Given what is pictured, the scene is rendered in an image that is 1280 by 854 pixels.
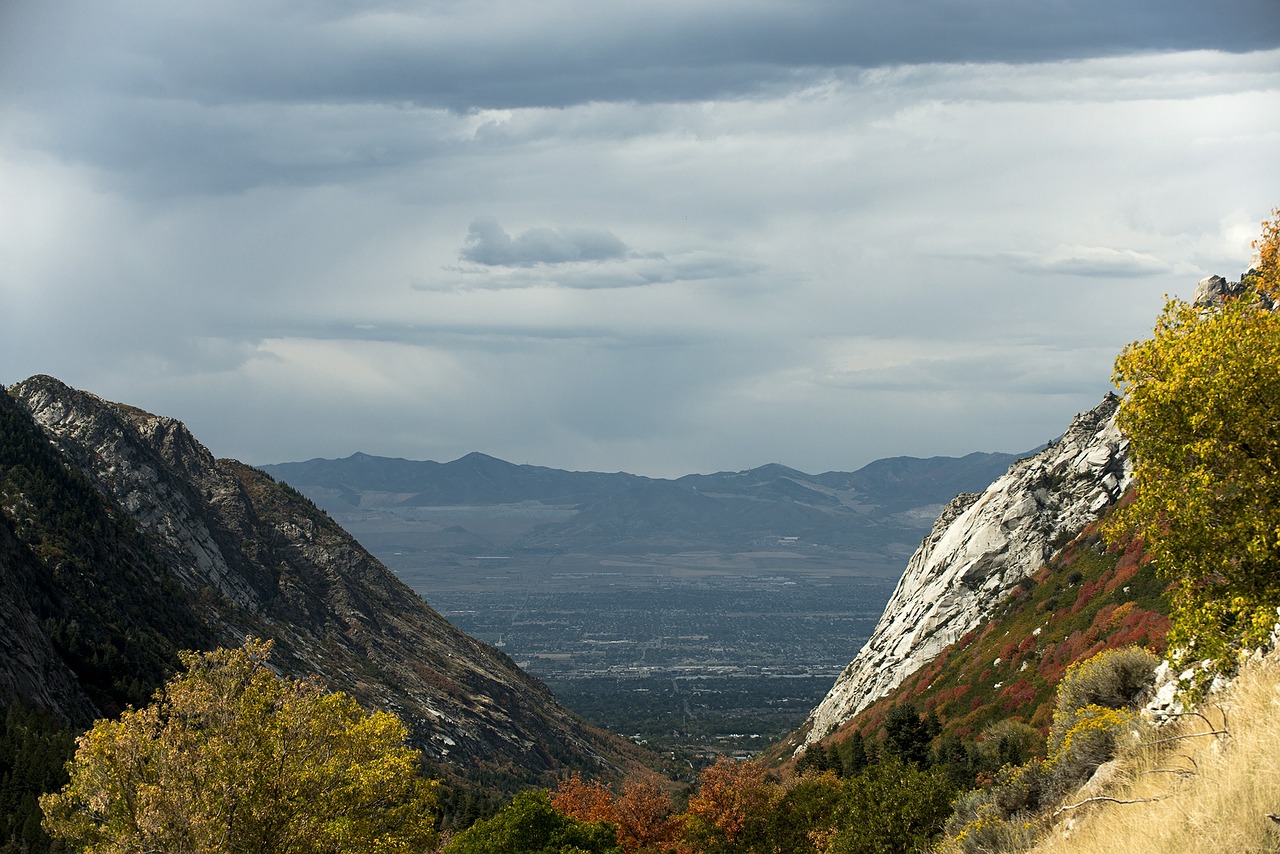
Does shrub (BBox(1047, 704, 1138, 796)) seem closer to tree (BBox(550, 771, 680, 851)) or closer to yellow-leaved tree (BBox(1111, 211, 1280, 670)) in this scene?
yellow-leaved tree (BBox(1111, 211, 1280, 670))

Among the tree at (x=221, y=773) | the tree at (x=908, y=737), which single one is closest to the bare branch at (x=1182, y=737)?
the tree at (x=221, y=773)

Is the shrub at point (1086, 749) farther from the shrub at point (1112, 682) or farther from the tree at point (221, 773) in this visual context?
the tree at point (221, 773)

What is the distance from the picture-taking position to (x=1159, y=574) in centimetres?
2317

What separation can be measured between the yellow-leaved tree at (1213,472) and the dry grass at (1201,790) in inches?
60.1

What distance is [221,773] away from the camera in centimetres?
2789

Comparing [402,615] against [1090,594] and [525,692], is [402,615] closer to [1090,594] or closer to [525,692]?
[525,692]

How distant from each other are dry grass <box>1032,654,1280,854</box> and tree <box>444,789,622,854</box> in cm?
2599

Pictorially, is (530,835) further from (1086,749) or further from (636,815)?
(1086,749)

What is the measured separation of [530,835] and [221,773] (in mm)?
19798

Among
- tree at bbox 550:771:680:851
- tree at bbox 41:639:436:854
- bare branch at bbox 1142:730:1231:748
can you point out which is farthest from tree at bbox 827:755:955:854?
tree at bbox 550:771:680:851

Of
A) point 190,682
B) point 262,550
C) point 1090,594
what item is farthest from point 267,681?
point 262,550

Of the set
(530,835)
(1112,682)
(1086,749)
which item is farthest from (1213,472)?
(530,835)

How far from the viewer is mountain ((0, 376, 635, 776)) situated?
103188 millimetres

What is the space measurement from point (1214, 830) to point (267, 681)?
27011 mm
